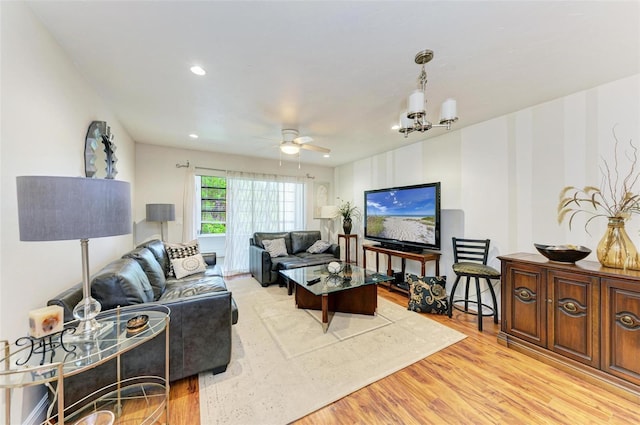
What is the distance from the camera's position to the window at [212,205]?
5.13m

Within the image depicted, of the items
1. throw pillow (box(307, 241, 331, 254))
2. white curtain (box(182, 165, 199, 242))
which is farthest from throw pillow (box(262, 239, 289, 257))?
white curtain (box(182, 165, 199, 242))

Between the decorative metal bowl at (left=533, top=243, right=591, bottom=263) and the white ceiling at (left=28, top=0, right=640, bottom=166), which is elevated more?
the white ceiling at (left=28, top=0, right=640, bottom=166)

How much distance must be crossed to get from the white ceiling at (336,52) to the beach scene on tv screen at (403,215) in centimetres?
134

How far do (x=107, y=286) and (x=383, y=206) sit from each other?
3.90 m

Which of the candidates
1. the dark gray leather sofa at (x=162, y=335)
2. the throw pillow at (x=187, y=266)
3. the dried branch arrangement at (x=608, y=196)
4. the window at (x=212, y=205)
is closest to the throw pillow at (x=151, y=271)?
the dark gray leather sofa at (x=162, y=335)

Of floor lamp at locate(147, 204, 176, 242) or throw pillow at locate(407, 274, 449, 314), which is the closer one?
throw pillow at locate(407, 274, 449, 314)

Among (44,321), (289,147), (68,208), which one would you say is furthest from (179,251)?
(68,208)

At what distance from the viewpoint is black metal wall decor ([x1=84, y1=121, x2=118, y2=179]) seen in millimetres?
2096

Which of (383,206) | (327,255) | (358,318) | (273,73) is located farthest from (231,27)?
(327,255)

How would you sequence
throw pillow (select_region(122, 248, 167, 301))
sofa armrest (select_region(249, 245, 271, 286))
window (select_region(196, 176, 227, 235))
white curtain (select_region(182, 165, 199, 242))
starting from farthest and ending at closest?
window (select_region(196, 176, 227, 235)), white curtain (select_region(182, 165, 199, 242)), sofa armrest (select_region(249, 245, 271, 286)), throw pillow (select_region(122, 248, 167, 301))

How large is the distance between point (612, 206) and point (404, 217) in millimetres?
2207

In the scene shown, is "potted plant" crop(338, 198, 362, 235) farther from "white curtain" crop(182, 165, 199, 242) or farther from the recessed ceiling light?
the recessed ceiling light

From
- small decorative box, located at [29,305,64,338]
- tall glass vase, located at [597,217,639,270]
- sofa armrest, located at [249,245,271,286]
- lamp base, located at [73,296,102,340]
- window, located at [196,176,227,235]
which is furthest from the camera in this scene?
window, located at [196,176,227,235]

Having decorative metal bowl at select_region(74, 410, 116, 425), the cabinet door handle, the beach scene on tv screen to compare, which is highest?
the beach scene on tv screen
